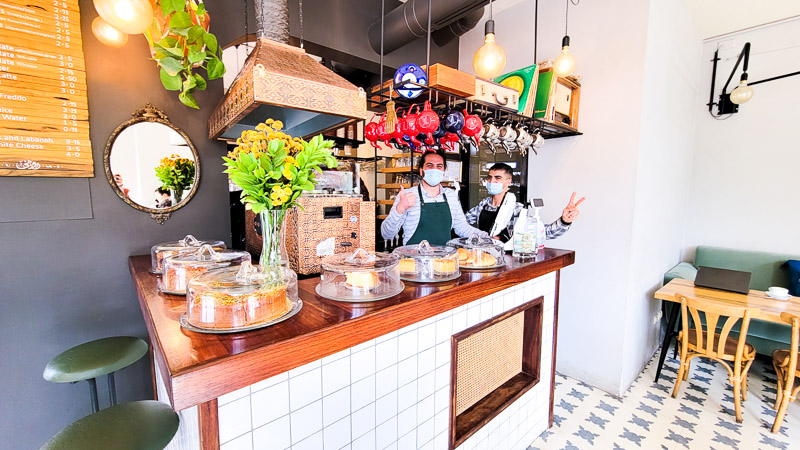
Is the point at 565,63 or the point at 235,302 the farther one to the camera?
the point at 565,63

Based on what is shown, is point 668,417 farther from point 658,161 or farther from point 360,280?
point 360,280

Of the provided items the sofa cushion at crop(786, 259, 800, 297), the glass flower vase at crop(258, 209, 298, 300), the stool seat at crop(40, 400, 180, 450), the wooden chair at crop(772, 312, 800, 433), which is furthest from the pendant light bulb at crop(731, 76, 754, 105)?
the stool seat at crop(40, 400, 180, 450)

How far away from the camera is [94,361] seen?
4.75ft

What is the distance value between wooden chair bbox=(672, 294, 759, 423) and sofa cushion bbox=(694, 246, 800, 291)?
148 centimetres

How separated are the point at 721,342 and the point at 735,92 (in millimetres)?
2382

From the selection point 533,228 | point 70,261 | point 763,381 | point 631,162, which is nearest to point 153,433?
point 70,261

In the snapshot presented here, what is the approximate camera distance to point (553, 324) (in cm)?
211

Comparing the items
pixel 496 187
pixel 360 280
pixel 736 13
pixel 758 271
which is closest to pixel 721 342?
pixel 758 271

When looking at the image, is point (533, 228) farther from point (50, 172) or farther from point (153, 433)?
point (50, 172)

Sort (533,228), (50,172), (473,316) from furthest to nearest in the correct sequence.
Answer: (533,228), (50,172), (473,316)

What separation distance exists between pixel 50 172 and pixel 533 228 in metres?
2.55

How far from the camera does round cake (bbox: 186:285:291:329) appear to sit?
2.82 feet

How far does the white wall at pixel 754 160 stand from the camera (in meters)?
3.39

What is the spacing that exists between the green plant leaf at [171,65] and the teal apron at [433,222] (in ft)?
5.25
